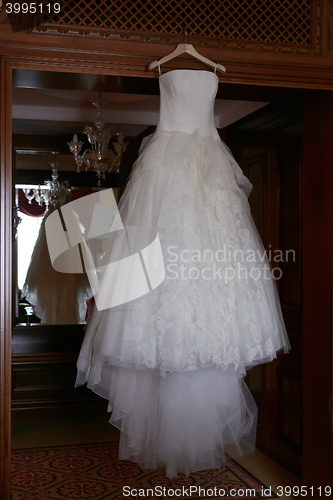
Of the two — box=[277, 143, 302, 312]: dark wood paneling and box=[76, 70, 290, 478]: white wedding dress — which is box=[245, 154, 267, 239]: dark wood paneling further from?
box=[76, 70, 290, 478]: white wedding dress

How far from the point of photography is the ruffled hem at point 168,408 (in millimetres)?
2258

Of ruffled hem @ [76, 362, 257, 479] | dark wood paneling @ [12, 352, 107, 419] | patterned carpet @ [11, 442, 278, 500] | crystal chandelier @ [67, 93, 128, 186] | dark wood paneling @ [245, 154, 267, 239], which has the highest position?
crystal chandelier @ [67, 93, 128, 186]

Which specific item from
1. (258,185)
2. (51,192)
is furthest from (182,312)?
(51,192)

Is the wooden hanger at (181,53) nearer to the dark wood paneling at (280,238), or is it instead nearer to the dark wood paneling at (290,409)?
the dark wood paneling at (280,238)

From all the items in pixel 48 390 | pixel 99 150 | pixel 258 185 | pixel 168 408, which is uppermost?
pixel 99 150

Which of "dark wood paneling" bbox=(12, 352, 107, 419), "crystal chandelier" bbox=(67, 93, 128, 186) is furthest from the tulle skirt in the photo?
"dark wood paneling" bbox=(12, 352, 107, 419)

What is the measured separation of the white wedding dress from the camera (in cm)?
211

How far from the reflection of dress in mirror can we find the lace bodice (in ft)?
6.08

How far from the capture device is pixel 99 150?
154 inches

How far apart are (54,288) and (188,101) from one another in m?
2.20

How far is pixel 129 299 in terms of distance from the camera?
2148 millimetres

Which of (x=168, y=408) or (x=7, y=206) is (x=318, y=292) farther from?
(x=7, y=206)

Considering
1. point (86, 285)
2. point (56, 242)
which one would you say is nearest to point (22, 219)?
point (56, 242)

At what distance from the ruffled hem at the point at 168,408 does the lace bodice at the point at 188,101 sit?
109cm
